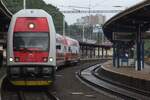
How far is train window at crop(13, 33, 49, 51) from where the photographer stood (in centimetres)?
2686

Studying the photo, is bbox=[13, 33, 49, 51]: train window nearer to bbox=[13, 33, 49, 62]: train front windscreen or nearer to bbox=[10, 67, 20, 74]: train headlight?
bbox=[13, 33, 49, 62]: train front windscreen

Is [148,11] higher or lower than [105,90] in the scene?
higher

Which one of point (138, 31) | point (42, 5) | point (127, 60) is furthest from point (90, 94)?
point (42, 5)

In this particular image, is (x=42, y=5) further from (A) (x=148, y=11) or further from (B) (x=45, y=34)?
(B) (x=45, y=34)

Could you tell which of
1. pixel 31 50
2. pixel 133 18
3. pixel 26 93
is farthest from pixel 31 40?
pixel 133 18

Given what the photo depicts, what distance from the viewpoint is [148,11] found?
110ft

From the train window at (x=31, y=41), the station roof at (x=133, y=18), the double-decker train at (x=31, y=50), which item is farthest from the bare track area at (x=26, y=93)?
the station roof at (x=133, y=18)

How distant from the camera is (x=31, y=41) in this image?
2698cm

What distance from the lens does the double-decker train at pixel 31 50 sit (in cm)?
2627

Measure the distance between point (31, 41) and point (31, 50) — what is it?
47 centimetres

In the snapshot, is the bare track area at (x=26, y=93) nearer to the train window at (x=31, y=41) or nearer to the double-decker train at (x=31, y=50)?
the double-decker train at (x=31, y=50)

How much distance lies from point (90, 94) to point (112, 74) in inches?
447

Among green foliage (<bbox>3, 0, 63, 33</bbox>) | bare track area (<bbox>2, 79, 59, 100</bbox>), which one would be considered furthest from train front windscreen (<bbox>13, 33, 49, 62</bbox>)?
green foliage (<bbox>3, 0, 63, 33</bbox>)

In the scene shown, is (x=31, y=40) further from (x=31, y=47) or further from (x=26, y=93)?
(x=26, y=93)
